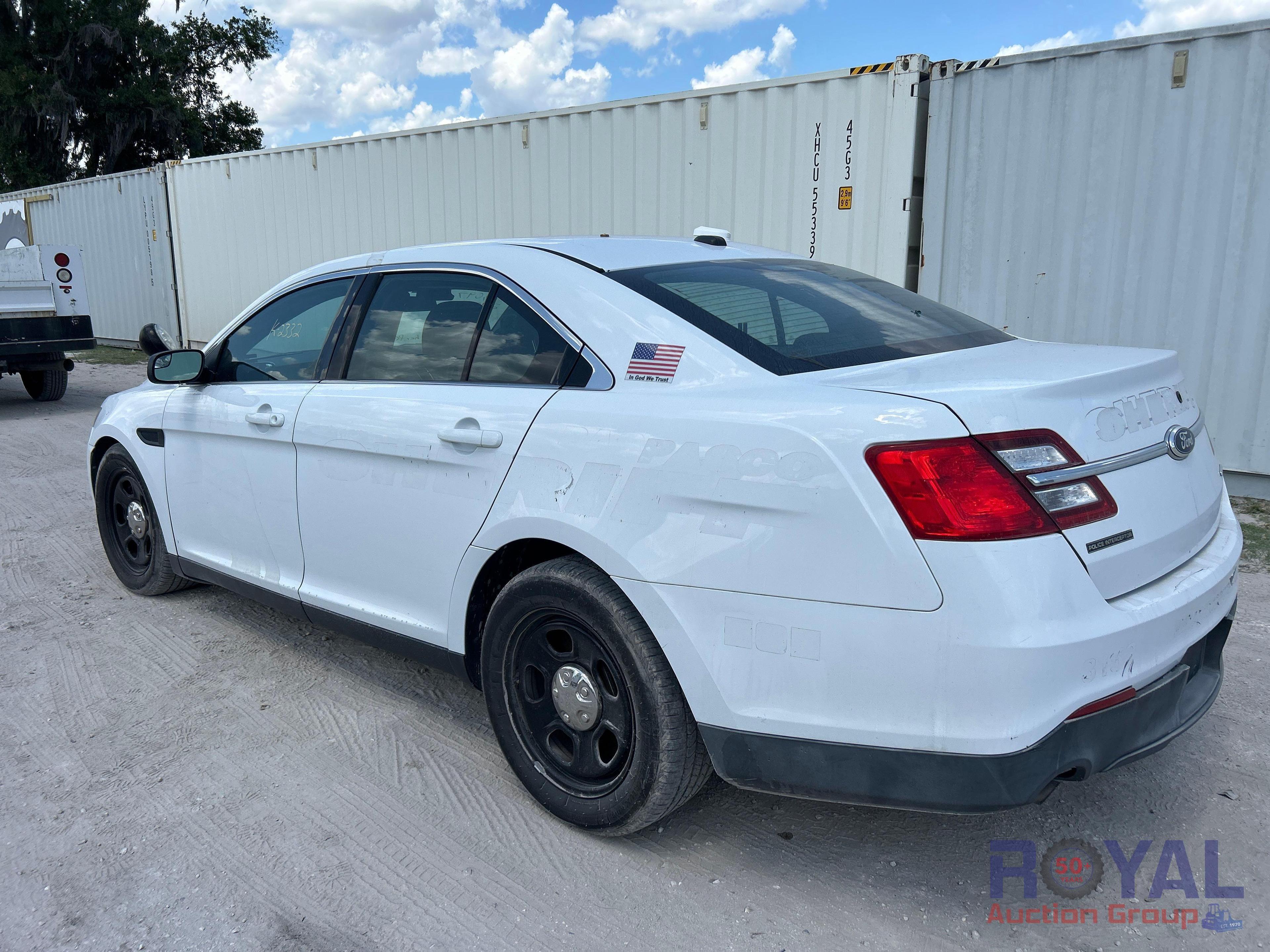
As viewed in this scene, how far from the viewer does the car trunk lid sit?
6.63 feet

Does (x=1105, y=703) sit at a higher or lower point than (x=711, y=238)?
lower

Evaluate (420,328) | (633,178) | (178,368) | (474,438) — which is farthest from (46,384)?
(474,438)

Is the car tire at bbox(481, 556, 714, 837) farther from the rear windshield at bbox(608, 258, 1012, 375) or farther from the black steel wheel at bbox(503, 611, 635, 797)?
the rear windshield at bbox(608, 258, 1012, 375)

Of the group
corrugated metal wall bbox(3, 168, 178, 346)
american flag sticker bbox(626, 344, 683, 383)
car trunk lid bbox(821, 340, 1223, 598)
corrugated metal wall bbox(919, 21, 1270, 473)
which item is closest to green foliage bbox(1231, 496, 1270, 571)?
corrugated metal wall bbox(919, 21, 1270, 473)

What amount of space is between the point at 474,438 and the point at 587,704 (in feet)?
2.61

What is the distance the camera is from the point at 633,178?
8.93 metres

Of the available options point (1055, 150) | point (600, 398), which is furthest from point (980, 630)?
point (1055, 150)

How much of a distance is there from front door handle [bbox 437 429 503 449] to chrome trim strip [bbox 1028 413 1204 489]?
1374 mm

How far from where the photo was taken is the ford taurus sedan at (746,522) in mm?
1959

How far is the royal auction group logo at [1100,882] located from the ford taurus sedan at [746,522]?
44cm

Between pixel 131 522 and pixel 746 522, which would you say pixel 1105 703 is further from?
pixel 131 522

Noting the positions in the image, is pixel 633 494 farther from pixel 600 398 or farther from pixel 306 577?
pixel 306 577

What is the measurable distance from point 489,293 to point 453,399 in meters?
0.35

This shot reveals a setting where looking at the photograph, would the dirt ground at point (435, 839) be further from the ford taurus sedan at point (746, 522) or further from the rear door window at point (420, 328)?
the rear door window at point (420, 328)
